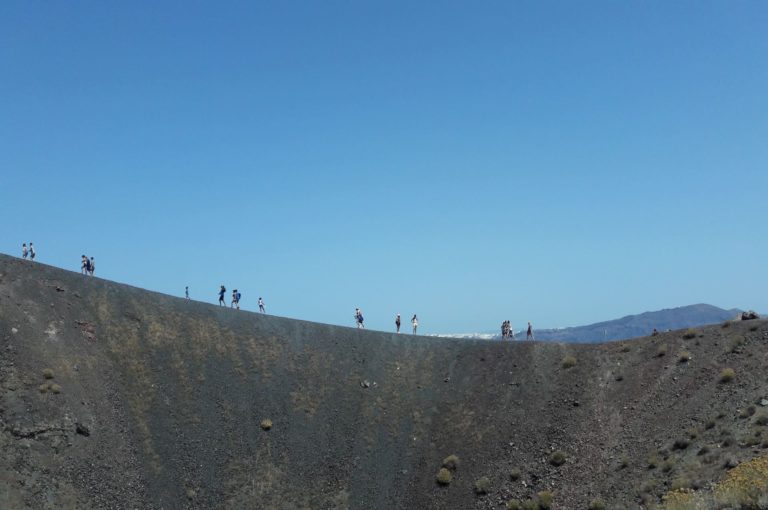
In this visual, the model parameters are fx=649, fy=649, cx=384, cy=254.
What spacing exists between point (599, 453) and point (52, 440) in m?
30.7

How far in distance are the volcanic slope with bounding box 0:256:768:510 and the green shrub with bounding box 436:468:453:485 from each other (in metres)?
0.40

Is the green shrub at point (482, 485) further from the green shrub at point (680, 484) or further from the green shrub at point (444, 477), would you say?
the green shrub at point (680, 484)

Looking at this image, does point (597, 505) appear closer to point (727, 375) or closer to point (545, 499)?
point (545, 499)

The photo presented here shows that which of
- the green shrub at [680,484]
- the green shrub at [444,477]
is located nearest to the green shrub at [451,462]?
the green shrub at [444,477]

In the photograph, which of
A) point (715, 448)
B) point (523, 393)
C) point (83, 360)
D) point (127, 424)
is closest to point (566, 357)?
point (523, 393)

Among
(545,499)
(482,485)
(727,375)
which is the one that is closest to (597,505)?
(545,499)

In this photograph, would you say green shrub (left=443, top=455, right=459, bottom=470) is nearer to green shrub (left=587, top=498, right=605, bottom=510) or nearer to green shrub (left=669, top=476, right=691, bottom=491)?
green shrub (left=587, top=498, right=605, bottom=510)

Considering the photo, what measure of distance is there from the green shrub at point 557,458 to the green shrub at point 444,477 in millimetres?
6144

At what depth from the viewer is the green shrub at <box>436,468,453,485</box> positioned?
39594mm

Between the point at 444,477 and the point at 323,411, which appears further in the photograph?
the point at 323,411

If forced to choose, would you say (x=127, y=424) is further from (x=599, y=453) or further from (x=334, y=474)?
(x=599, y=453)

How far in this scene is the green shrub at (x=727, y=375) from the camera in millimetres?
39125

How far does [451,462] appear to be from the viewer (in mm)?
40719

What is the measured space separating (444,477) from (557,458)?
22.5 feet
